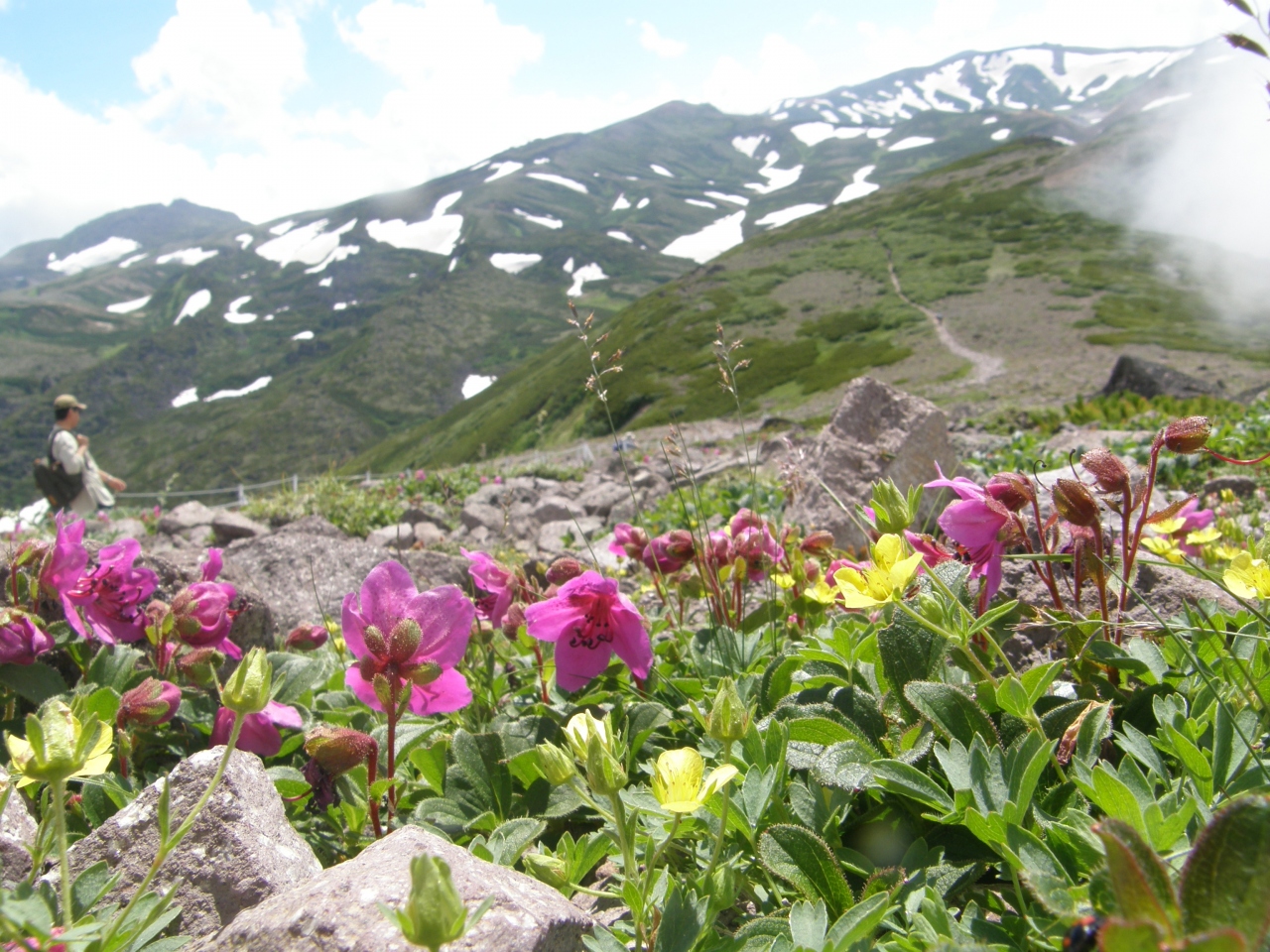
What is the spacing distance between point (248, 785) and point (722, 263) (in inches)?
3161

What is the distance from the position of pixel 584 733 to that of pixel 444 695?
722 millimetres

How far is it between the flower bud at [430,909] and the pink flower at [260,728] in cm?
121

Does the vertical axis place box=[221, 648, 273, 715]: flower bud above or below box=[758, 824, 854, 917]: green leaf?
above

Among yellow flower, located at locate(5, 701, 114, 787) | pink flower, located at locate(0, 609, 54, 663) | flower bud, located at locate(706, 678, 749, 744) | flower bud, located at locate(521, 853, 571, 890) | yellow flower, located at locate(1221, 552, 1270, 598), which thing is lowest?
flower bud, located at locate(521, 853, 571, 890)

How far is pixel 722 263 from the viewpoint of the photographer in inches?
3066

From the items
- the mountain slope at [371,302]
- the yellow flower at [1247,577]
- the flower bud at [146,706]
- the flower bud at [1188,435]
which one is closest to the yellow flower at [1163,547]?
the yellow flower at [1247,577]

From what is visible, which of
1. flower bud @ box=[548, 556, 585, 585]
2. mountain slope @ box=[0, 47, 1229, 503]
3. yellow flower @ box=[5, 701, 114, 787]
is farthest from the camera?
mountain slope @ box=[0, 47, 1229, 503]

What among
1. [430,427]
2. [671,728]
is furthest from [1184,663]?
[430,427]

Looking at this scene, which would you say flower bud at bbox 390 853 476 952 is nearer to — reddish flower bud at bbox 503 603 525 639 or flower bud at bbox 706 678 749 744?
flower bud at bbox 706 678 749 744

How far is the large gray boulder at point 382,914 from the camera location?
102cm

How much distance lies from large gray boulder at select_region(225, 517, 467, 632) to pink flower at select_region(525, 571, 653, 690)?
7.94ft

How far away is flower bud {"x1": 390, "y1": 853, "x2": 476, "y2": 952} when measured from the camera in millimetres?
790

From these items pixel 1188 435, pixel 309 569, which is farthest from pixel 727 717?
pixel 309 569

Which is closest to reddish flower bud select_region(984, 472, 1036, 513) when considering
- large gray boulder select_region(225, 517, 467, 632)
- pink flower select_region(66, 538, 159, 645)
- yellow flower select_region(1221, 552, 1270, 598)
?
yellow flower select_region(1221, 552, 1270, 598)
